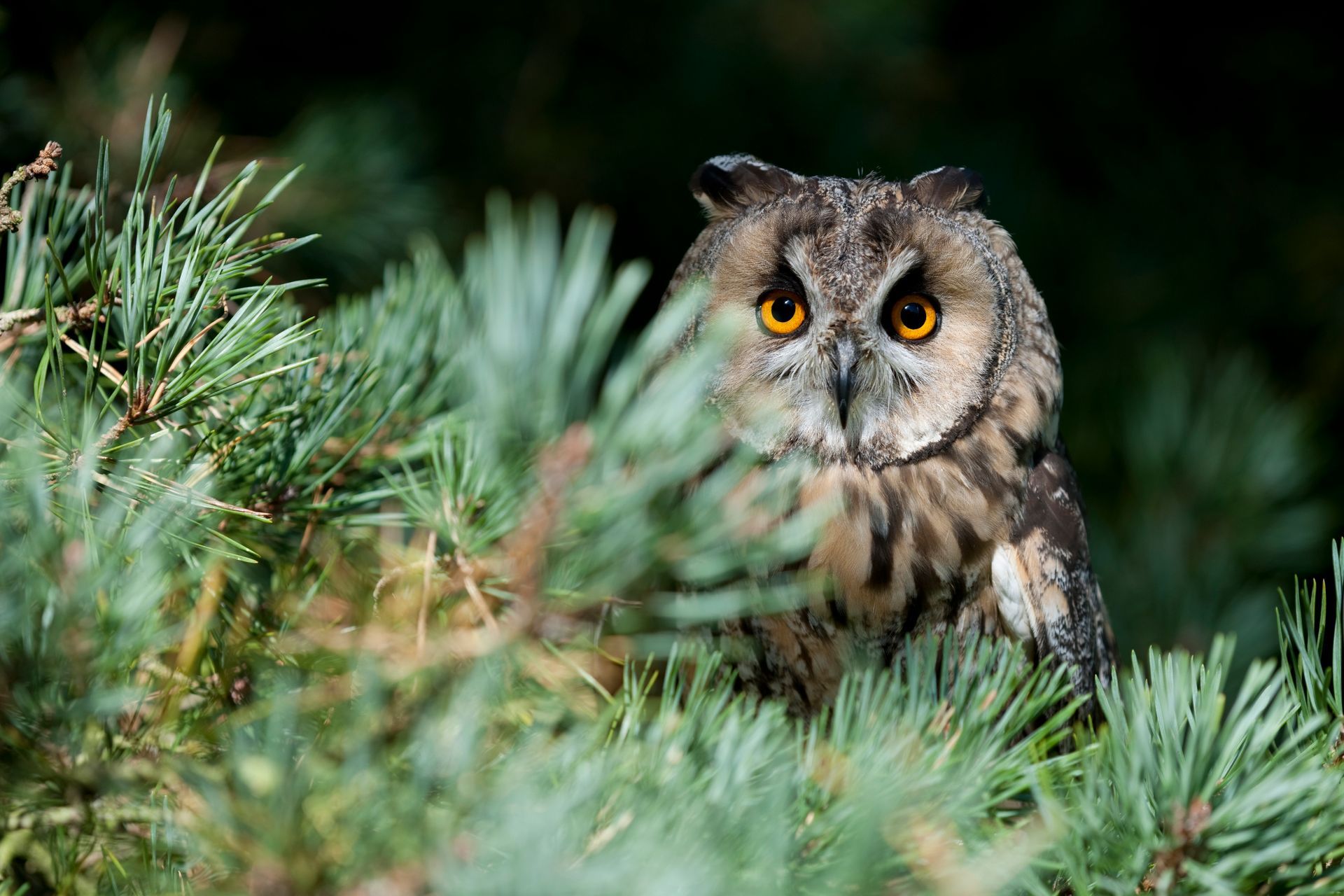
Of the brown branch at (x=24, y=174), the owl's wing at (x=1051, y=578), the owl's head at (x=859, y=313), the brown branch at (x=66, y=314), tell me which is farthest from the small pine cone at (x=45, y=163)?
the owl's wing at (x=1051, y=578)

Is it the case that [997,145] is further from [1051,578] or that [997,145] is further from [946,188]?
[1051,578]

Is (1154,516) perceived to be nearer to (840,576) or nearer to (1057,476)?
(1057,476)

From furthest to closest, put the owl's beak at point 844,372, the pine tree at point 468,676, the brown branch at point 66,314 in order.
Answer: the owl's beak at point 844,372, the brown branch at point 66,314, the pine tree at point 468,676

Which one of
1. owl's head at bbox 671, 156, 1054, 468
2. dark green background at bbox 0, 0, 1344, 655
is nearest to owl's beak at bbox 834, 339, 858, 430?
owl's head at bbox 671, 156, 1054, 468

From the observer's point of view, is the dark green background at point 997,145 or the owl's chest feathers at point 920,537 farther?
the dark green background at point 997,145

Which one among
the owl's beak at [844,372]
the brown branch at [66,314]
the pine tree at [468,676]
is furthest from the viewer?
the owl's beak at [844,372]

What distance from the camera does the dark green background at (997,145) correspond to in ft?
5.11

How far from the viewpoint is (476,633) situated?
24.6 inches

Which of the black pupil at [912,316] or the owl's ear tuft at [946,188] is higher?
the owl's ear tuft at [946,188]

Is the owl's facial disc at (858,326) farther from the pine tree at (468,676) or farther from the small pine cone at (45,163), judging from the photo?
the small pine cone at (45,163)

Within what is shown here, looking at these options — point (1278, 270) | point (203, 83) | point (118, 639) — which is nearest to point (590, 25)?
point (203, 83)

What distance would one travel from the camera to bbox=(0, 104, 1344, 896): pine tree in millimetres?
457

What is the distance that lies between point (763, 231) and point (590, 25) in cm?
92

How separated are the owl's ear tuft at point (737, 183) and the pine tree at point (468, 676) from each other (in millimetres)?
489
